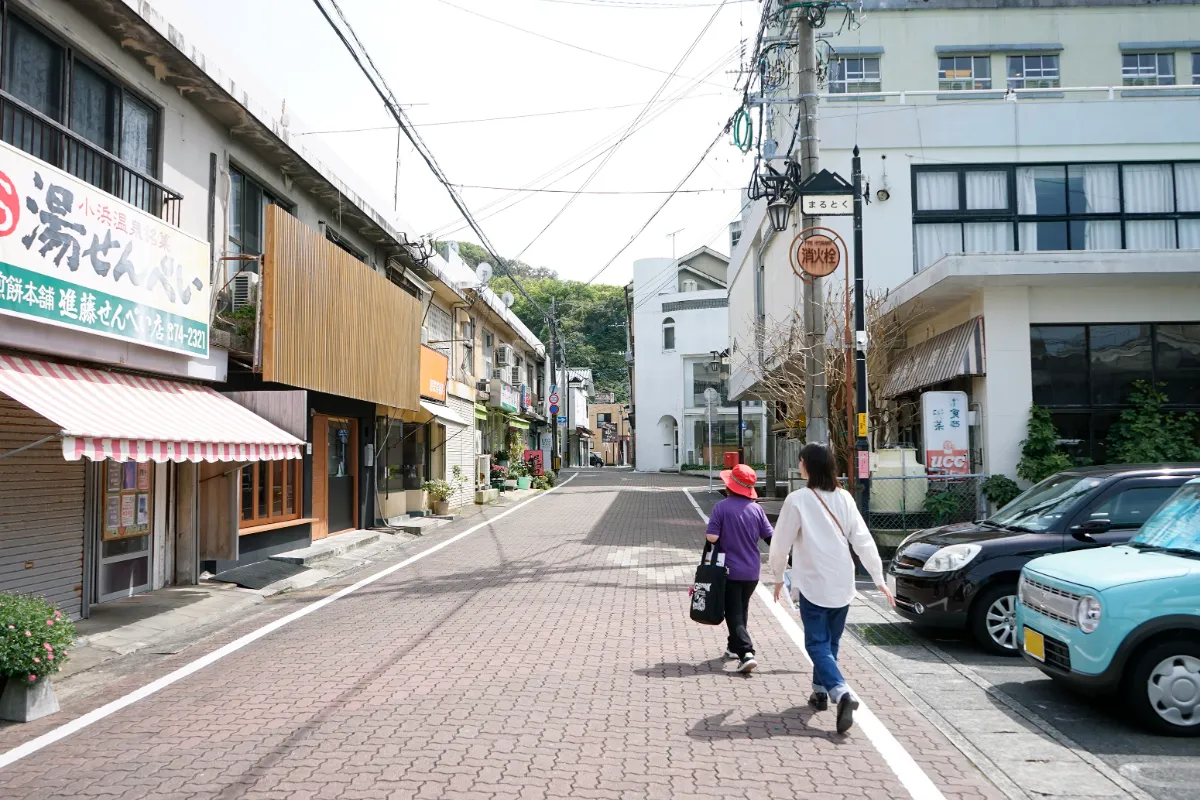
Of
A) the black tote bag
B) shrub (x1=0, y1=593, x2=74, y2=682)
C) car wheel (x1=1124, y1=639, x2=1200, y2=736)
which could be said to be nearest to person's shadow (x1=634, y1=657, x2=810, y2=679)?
the black tote bag

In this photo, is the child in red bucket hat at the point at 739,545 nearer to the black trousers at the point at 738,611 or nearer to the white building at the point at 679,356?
the black trousers at the point at 738,611

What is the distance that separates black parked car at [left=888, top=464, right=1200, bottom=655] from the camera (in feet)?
25.3

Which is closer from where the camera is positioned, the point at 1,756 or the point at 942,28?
the point at 1,756

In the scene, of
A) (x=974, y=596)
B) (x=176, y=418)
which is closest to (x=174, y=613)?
(x=176, y=418)

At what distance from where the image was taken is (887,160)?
20344mm

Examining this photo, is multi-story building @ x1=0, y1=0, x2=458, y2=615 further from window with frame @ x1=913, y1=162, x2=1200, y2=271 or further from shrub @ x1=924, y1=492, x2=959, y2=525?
window with frame @ x1=913, y1=162, x2=1200, y2=271

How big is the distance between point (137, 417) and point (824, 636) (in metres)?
6.59

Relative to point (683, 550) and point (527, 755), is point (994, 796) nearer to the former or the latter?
point (527, 755)

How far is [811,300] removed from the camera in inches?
560

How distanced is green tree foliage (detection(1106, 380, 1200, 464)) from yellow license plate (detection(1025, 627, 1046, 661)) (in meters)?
10.1

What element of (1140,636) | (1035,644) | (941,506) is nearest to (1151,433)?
(941,506)

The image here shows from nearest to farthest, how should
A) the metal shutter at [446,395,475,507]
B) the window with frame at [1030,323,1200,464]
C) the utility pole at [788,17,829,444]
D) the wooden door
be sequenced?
the utility pole at [788,17,829,444]
the window with frame at [1030,323,1200,464]
the wooden door
the metal shutter at [446,395,475,507]

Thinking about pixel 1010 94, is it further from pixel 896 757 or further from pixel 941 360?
pixel 896 757

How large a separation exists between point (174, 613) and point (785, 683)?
22.4 feet
